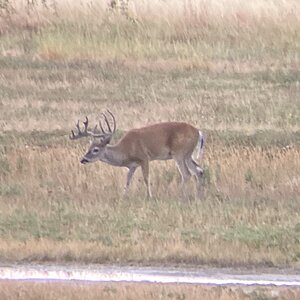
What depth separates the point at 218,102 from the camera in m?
22.7

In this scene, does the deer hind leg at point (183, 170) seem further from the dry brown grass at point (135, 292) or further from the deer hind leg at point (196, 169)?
the dry brown grass at point (135, 292)

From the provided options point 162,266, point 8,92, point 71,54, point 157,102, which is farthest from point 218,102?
point 162,266

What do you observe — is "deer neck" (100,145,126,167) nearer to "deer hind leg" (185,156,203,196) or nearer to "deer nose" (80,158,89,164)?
"deer nose" (80,158,89,164)

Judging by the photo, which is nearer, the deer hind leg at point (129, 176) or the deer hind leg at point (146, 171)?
the deer hind leg at point (129, 176)

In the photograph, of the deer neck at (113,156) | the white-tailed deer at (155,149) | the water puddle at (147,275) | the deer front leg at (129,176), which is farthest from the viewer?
the deer neck at (113,156)

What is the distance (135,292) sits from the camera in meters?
10.4

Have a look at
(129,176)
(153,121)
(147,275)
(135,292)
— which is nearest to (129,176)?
(129,176)

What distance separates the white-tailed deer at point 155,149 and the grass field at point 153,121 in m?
0.27

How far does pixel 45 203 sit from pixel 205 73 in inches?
473

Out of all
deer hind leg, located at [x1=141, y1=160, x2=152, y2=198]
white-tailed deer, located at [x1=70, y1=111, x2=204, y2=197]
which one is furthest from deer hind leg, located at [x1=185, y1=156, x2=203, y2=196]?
deer hind leg, located at [x1=141, y1=160, x2=152, y2=198]

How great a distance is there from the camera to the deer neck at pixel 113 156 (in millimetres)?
16188

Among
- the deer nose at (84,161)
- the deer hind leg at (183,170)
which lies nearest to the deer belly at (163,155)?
the deer hind leg at (183,170)

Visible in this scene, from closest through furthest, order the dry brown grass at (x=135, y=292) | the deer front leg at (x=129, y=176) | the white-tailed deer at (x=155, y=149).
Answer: the dry brown grass at (x=135, y=292)
the deer front leg at (x=129, y=176)
the white-tailed deer at (x=155, y=149)

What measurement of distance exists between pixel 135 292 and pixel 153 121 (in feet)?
35.1
